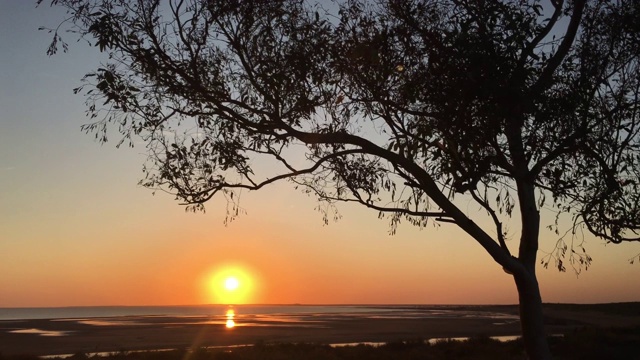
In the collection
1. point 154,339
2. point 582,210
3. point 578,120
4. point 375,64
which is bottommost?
point 154,339

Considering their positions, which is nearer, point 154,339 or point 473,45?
point 473,45

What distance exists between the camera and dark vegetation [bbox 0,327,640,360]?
25.8 m

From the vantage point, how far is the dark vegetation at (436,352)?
25.8m

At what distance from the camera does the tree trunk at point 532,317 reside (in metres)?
14.6

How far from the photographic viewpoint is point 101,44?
14.4 metres

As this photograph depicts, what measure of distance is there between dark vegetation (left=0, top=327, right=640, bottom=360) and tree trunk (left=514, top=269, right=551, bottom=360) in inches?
462

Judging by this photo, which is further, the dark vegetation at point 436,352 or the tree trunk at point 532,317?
the dark vegetation at point 436,352

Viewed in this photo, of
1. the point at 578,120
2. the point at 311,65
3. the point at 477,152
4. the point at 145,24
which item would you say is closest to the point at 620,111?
the point at 578,120

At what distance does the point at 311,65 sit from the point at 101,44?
14.5 ft

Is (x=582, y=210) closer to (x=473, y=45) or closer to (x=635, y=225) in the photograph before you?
(x=635, y=225)

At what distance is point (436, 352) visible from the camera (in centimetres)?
2881

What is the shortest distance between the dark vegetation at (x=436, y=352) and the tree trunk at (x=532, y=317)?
11.7m

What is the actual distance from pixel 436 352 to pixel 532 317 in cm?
1473

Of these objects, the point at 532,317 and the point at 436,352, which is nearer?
the point at 532,317
